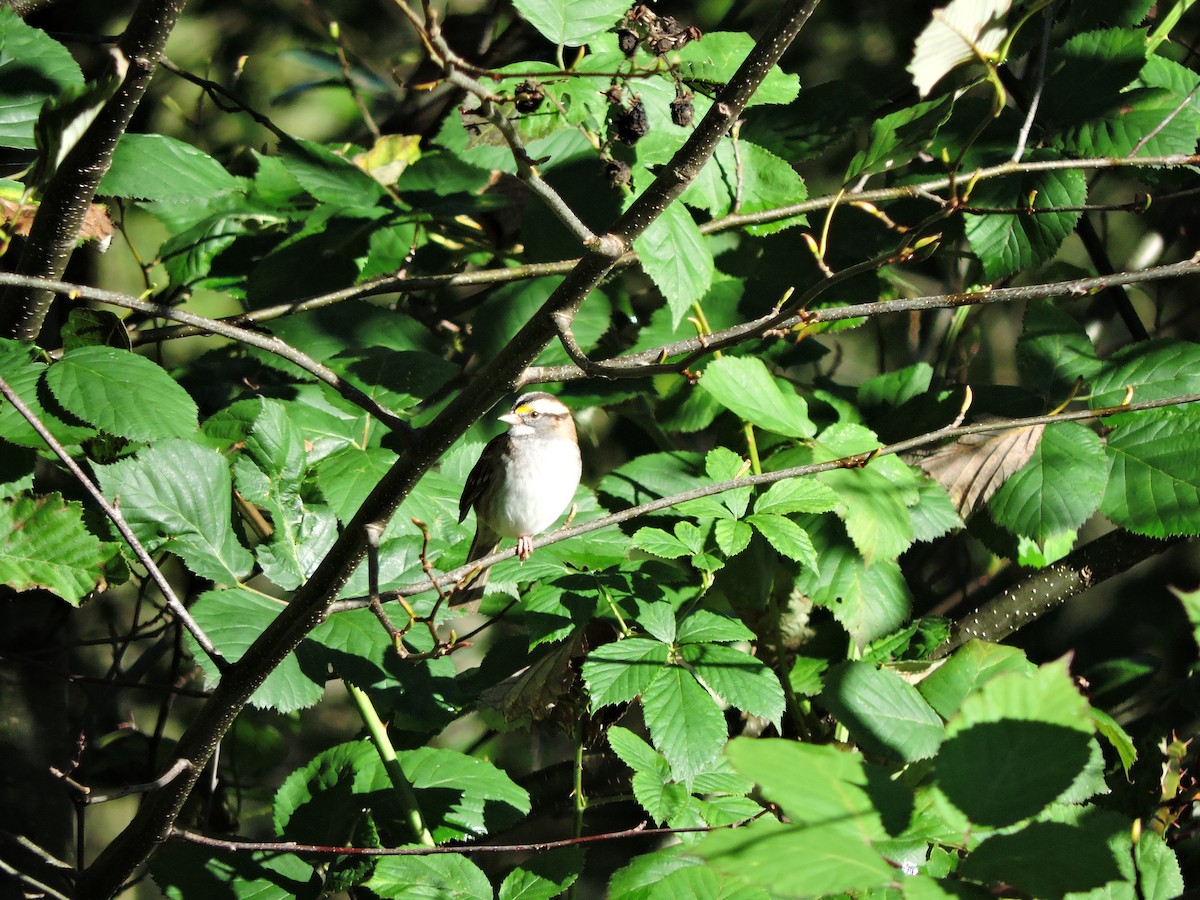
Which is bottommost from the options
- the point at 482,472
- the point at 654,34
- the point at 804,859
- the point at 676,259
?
the point at 482,472

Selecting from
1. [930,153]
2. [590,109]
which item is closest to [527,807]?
[590,109]

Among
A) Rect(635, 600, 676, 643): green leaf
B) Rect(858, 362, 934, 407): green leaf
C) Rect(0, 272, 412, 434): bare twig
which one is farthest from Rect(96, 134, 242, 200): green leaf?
Rect(858, 362, 934, 407): green leaf

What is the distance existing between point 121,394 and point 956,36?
142 cm

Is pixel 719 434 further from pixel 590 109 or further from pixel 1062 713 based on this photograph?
pixel 1062 713

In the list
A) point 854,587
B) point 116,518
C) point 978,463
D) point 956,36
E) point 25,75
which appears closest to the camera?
point 956,36

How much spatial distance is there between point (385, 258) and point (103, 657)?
7.38ft

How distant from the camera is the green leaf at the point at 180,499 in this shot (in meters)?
1.86

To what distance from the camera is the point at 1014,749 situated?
89 centimetres

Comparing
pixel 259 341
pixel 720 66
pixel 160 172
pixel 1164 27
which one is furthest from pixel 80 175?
Answer: pixel 1164 27

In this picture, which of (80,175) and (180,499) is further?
(180,499)

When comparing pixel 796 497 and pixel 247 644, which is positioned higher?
pixel 796 497

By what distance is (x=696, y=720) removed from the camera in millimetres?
1762

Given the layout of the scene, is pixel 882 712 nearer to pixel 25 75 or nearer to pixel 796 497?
pixel 796 497

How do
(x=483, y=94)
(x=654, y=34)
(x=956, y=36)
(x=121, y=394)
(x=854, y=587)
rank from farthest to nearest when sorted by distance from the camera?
(x=854, y=587)
(x=121, y=394)
(x=654, y=34)
(x=956, y=36)
(x=483, y=94)
